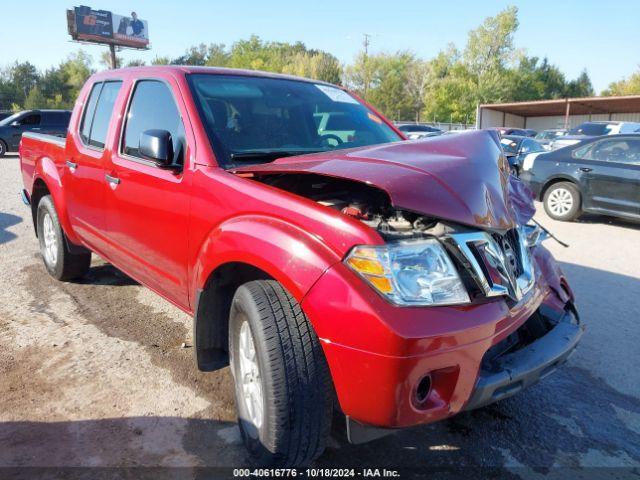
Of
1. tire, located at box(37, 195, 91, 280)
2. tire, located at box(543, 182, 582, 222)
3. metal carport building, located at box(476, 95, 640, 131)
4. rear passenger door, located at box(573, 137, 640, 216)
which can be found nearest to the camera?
tire, located at box(37, 195, 91, 280)

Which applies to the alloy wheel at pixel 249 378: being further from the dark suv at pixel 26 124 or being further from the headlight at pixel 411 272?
the dark suv at pixel 26 124

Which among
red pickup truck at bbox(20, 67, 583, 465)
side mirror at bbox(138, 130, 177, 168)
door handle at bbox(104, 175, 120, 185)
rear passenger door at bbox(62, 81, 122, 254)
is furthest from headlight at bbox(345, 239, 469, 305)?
rear passenger door at bbox(62, 81, 122, 254)

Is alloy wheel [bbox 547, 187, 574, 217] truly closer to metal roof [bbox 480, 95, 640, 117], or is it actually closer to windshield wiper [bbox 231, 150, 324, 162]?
windshield wiper [bbox 231, 150, 324, 162]

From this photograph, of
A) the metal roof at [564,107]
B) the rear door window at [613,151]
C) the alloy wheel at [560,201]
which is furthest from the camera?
the metal roof at [564,107]

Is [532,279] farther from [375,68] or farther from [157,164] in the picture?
[375,68]

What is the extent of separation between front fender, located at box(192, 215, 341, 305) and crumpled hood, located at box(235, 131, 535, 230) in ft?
0.89

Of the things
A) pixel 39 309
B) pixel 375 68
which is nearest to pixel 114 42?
pixel 375 68

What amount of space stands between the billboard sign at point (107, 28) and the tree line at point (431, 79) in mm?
3688

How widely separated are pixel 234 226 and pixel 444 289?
983mm

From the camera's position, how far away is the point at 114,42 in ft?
198

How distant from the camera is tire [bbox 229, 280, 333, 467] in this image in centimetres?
204

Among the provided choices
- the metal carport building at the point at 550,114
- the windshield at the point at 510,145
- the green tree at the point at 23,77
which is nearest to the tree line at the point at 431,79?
the green tree at the point at 23,77

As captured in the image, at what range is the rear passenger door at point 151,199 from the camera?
2859 mm

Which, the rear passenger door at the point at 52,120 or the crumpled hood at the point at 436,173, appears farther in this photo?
the rear passenger door at the point at 52,120
